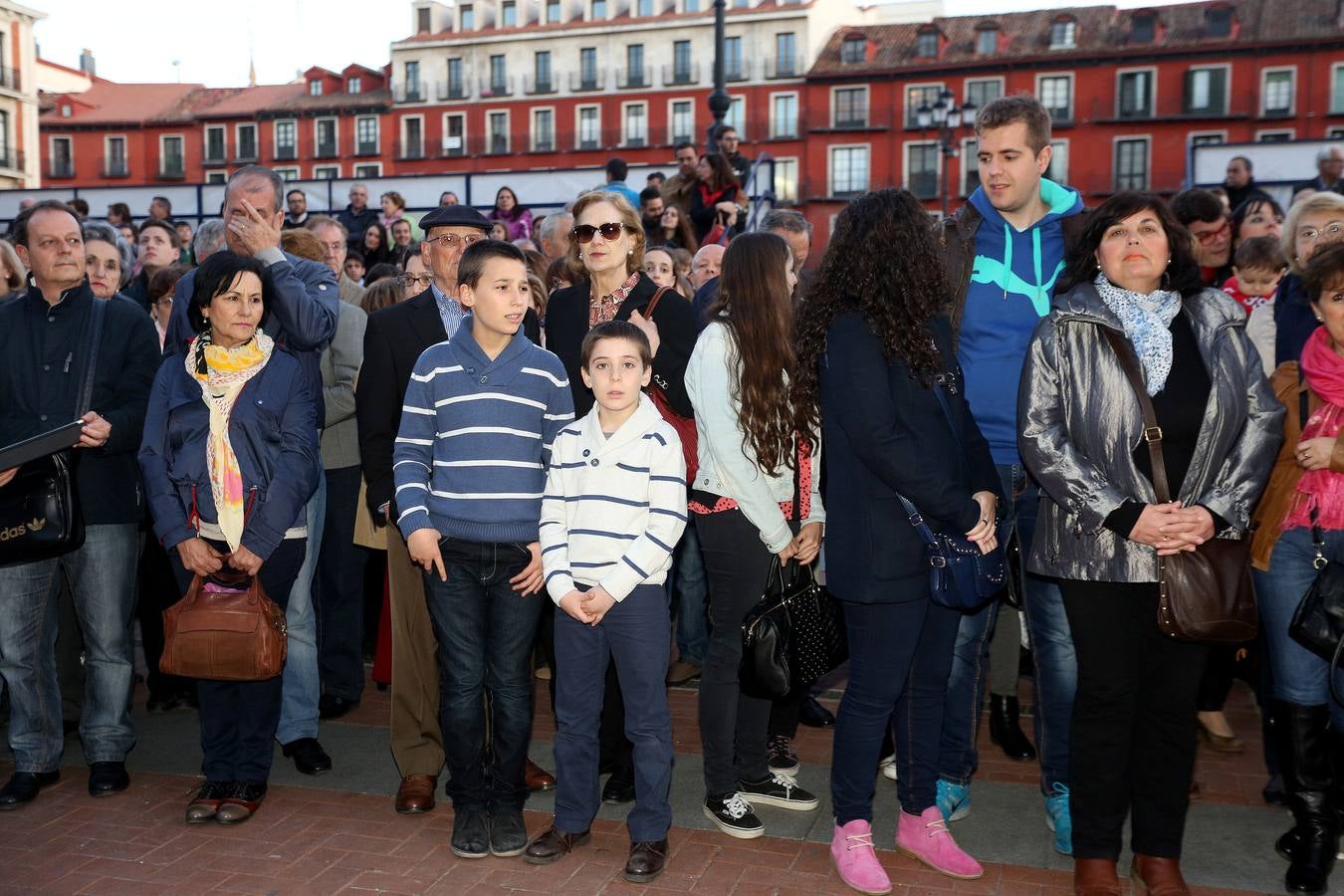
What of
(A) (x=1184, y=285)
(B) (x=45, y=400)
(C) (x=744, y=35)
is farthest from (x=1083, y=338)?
(C) (x=744, y=35)

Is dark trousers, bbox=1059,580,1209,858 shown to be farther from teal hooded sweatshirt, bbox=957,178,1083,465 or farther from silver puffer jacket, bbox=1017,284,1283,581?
teal hooded sweatshirt, bbox=957,178,1083,465

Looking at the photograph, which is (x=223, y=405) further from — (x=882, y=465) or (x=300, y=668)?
(x=882, y=465)

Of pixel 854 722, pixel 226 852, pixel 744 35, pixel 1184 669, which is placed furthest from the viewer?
pixel 744 35

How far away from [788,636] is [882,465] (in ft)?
2.51

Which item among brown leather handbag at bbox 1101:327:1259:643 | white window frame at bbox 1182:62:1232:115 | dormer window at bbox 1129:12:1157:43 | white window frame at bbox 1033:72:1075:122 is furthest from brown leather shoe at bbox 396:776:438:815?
dormer window at bbox 1129:12:1157:43

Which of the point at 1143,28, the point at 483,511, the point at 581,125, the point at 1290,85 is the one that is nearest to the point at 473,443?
the point at 483,511

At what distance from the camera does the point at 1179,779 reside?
3.70 meters

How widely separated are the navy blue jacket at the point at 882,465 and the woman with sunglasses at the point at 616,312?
0.90 m

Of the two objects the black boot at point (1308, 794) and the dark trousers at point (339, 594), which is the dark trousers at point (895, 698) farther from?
the dark trousers at point (339, 594)

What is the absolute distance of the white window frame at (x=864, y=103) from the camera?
50.3 metres

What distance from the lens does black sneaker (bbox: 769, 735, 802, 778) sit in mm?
4812

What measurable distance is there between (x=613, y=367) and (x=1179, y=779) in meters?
2.22

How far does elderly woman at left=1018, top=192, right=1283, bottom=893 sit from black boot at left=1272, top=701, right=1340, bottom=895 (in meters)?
0.45

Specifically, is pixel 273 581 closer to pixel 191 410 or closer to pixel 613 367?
pixel 191 410
